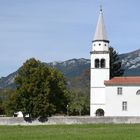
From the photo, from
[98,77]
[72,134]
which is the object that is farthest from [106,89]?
[72,134]

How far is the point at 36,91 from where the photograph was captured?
77688 millimetres

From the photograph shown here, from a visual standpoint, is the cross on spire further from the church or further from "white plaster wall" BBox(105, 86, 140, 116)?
"white plaster wall" BBox(105, 86, 140, 116)

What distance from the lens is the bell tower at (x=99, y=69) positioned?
292 ft

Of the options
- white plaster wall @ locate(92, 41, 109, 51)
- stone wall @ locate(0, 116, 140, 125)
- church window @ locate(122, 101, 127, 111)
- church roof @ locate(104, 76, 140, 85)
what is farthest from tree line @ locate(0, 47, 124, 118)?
white plaster wall @ locate(92, 41, 109, 51)

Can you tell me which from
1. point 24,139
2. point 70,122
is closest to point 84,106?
point 70,122

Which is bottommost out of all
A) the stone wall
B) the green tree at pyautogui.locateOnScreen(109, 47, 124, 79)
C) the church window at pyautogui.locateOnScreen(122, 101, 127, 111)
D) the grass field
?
the grass field

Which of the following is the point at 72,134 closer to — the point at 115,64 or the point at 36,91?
the point at 36,91

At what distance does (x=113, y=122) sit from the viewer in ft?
236

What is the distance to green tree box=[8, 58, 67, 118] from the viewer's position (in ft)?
251

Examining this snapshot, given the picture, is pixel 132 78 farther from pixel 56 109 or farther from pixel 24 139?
pixel 24 139

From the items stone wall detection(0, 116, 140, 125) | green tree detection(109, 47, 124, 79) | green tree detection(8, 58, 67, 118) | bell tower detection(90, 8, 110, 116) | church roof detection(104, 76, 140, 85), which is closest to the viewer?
stone wall detection(0, 116, 140, 125)

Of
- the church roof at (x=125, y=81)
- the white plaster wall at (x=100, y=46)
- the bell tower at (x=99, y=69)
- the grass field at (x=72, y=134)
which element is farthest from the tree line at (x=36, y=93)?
the grass field at (x=72, y=134)

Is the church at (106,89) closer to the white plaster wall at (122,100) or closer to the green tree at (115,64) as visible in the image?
the white plaster wall at (122,100)

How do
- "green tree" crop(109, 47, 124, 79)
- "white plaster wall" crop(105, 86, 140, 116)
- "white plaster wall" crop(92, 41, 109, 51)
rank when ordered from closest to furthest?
"white plaster wall" crop(105, 86, 140, 116), "white plaster wall" crop(92, 41, 109, 51), "green tree" crop(109, 47, 124, 79)
